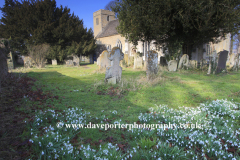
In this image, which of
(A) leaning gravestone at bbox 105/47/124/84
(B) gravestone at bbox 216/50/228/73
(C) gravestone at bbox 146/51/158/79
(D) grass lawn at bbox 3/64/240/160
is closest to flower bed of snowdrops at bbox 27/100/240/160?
(D) grass lawn at bbox 3/64/240/160

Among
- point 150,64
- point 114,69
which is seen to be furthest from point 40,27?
point 150,64

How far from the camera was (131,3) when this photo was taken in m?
12.2

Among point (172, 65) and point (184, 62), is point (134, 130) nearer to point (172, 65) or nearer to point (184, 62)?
point (172, 65)

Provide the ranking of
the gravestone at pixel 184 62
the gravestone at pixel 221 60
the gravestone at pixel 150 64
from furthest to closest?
the gravestone at pixel 184 62
the gravestone at pixel 221 60
the gravestone at pixel 150 64

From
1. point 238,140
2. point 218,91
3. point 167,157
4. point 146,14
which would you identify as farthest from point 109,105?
point 146,14

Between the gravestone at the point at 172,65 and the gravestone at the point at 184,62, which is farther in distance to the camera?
the gravestone at the point at 184,62

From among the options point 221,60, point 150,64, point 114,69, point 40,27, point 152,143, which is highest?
point 40,27

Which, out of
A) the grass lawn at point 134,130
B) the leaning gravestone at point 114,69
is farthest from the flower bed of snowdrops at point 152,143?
the leaning gravestone at point 114,69

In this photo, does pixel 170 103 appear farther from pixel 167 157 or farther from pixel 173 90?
pixel 167 157

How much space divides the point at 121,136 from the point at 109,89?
3748mm

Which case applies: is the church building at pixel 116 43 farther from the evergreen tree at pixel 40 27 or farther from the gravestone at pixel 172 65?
the gravestone at pixel 172 65

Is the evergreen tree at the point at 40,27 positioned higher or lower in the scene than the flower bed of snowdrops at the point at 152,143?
higher

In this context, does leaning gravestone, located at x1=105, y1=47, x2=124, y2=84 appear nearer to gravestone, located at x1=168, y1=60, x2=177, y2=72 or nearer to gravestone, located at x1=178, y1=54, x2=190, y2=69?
gravestone, located at x1=168, y1=60, x2=177, y2=72

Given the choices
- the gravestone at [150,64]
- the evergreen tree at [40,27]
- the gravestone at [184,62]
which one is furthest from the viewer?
the evergreen tree at [40,27]
